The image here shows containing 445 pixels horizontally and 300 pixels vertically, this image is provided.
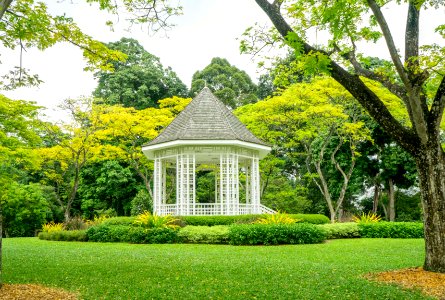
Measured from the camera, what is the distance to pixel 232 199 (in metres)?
18.2

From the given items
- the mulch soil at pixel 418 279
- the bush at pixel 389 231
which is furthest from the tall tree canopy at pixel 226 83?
Answer: the mulch soil at pixel 418 279

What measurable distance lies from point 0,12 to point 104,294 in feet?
13.7

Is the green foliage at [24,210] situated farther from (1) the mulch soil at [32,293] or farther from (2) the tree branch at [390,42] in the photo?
(2) the tree branch at [390,42]

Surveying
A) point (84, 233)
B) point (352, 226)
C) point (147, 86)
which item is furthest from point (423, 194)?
point (147, 86)

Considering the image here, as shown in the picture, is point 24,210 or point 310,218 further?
point 24,210

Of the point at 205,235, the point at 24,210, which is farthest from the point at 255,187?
the point at 24,210

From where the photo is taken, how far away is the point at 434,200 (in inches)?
289

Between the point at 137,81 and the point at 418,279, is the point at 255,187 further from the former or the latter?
the point at 137,81

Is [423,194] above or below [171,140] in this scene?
below

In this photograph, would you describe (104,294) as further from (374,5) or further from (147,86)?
(147,86)

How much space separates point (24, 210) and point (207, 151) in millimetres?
13983

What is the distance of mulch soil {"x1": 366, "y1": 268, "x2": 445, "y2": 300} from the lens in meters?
6.38

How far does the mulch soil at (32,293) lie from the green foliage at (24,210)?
2028 cm

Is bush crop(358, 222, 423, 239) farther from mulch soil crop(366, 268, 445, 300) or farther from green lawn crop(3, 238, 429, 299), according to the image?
mulch soil crop(366, 268, 445, 300)
